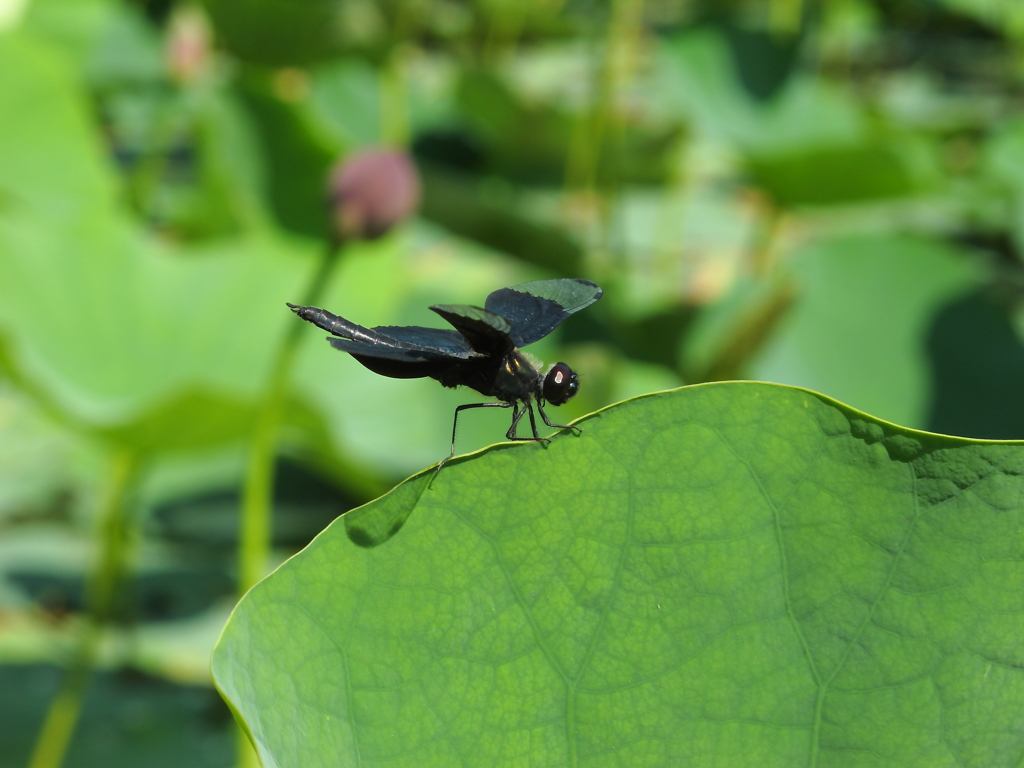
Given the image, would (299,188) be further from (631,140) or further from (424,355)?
(424,355)

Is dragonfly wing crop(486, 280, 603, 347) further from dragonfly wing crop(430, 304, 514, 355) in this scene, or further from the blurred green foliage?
the blurred green foliage

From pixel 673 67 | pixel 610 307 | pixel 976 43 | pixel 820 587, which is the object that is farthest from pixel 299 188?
pixel 976 43

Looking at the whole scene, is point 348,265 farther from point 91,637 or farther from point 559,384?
point 559,384

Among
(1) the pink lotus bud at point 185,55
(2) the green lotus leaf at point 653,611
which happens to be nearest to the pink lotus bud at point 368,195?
(2) the green lotus leaf at point 653,611

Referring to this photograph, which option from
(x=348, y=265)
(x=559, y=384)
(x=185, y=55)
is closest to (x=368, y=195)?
(x=559, y=384)

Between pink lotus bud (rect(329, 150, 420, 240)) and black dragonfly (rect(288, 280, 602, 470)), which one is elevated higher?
black dragonfly (rect(288, 280, 602, 470))

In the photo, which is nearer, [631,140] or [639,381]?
[639,381]

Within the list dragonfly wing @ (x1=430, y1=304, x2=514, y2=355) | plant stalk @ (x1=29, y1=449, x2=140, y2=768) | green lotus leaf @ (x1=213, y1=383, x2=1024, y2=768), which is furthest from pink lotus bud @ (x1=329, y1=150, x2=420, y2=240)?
green lotus leaf @ (x1=213, y1=383, x2=1024, y2=768)
